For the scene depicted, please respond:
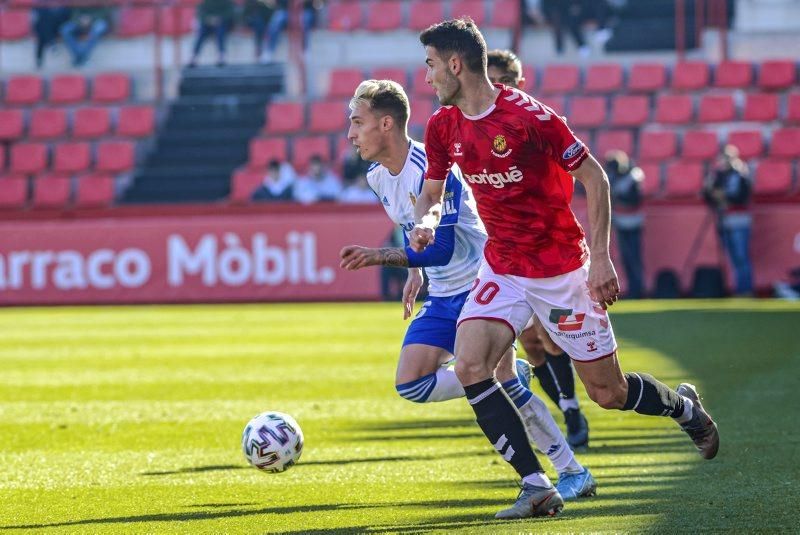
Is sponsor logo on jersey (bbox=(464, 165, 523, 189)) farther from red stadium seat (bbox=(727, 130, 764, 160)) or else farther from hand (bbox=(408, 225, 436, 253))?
red stadium seat (bbox=(727, 130, 764, 160))

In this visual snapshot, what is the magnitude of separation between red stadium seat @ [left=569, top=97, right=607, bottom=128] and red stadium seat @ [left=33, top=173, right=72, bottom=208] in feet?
30.1

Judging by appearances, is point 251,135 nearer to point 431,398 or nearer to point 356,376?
point 356,376

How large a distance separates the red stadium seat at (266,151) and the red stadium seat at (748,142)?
25.7 feet

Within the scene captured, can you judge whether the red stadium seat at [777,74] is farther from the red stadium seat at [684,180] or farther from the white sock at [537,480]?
the white sock at [537,480]

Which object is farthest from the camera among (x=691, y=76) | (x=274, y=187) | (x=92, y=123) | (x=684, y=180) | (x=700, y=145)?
(x=92, y=123)

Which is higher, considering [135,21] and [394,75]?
[135,21]

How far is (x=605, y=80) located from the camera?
2631 cm

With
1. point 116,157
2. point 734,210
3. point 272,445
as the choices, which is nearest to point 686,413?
point 272,445

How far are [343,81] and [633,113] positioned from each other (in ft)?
18.0

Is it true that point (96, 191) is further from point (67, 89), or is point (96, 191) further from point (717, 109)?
point (717, 109)

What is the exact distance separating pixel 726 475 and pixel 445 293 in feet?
5.29

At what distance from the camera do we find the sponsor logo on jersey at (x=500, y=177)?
6027 mm

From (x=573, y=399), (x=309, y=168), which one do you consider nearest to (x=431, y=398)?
(x=573, y=399)

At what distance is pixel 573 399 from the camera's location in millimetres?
8039
